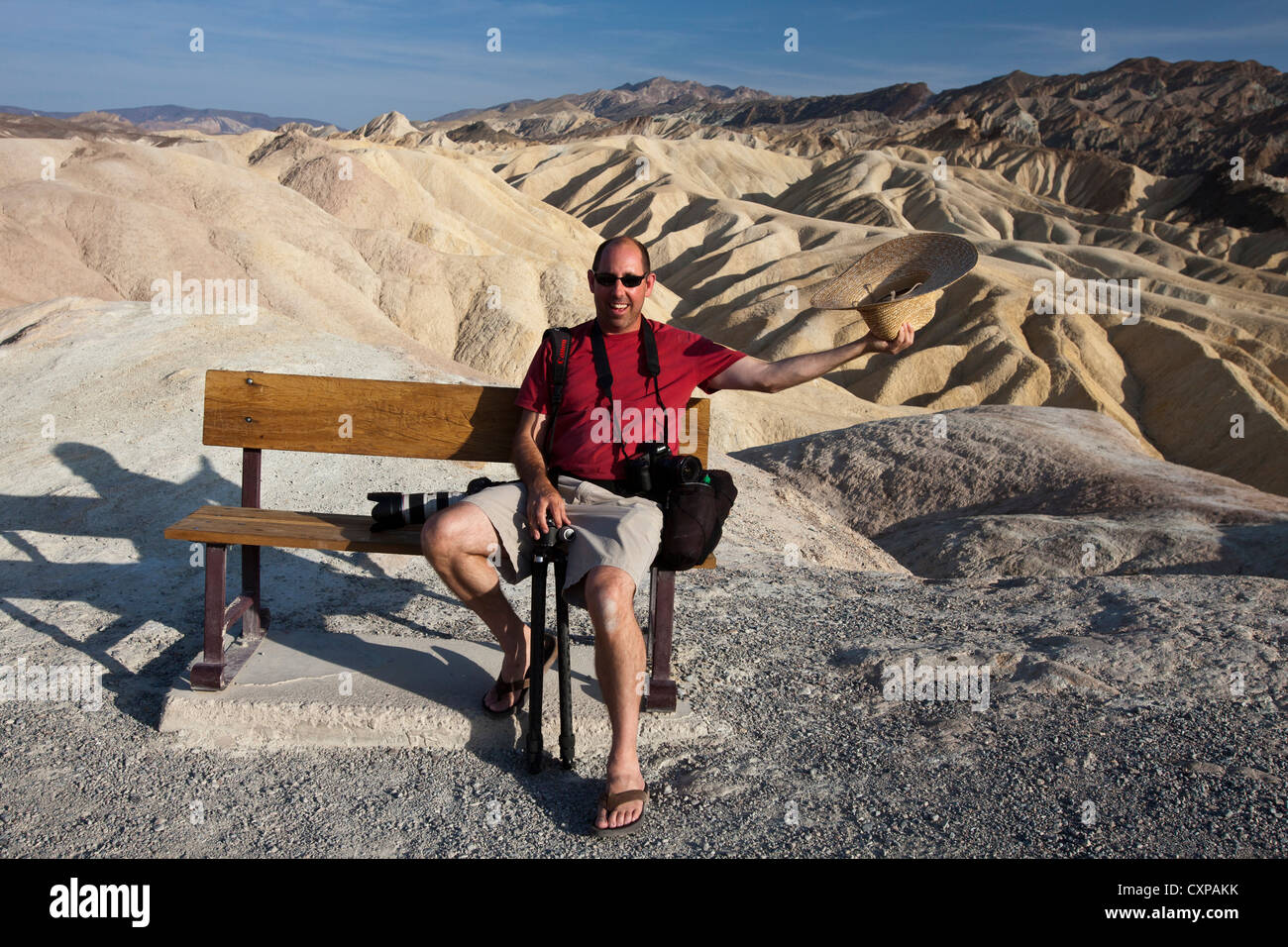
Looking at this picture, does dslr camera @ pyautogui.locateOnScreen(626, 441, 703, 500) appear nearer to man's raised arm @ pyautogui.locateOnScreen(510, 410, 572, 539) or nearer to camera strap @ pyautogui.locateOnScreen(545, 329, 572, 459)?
man's raised arm @ pyautogui.locateOnScreen(510, 410, 572, 539)

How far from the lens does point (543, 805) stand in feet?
11.1

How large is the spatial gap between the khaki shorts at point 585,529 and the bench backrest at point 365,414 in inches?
25.2

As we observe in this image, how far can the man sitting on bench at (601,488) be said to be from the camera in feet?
11.0

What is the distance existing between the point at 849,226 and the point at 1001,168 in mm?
35545

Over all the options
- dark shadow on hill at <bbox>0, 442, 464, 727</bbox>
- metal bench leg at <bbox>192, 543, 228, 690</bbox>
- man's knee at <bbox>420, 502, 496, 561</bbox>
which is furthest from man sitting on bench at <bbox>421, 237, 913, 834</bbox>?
dark shadow on hill at <bbox>0, 442, 464, 727</bbox>

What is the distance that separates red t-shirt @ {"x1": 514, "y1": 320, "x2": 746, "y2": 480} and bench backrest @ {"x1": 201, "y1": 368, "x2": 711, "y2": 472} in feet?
1.50

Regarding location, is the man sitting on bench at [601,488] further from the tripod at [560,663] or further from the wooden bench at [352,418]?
the wooden bench at [352,418]

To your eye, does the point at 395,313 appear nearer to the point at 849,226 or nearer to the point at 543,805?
the point at 543,805

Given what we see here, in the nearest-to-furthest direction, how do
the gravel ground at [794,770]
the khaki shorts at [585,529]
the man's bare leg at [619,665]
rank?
the gravel ground at [794,770] < the man's bare leg at [619,665] < the khaki shorts at [585,529]

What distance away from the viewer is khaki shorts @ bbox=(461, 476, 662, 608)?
3469 millimetres

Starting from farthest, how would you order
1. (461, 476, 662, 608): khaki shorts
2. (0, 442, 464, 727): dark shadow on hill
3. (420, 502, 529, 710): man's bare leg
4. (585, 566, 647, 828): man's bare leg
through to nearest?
(0, 442, 464, 727): dark shadow on hill
(420, 502, 529, 710): man's bare leg
(461, 476, 662, 608): khaki shorts
(585, 566, 647, 828): man's bare leg

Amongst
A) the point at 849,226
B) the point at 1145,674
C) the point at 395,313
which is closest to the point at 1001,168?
the point at 849,226

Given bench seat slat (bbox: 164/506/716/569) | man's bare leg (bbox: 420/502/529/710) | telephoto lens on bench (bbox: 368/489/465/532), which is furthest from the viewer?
telephoto lens on bench (bbox: 368/489/465/532)

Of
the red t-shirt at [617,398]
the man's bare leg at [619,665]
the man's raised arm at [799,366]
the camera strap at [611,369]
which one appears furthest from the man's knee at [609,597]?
the man's raised arm at [799,366]
